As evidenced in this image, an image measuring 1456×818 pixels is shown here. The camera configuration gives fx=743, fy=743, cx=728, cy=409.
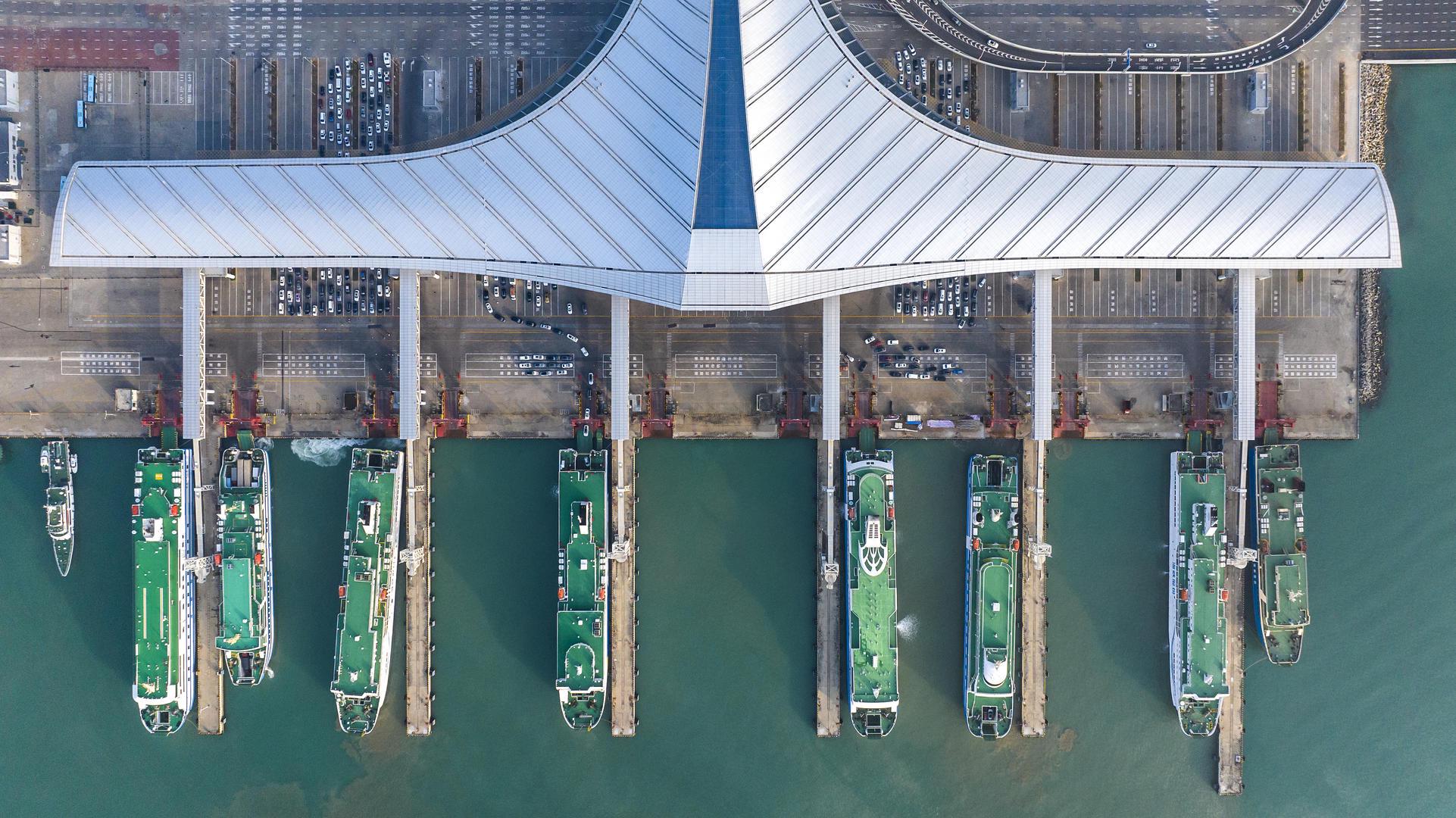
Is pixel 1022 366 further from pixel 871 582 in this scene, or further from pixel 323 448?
pixel 323 448

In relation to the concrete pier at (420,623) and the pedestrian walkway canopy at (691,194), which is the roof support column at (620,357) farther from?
the concrete pier at (420,623)

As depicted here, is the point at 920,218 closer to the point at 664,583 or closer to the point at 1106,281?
the point at 1106,281

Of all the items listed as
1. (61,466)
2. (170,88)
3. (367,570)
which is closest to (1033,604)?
(367,570)

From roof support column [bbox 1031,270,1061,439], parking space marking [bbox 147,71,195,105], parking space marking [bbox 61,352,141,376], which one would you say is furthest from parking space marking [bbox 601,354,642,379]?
parking space marking [bbox 147,71,195,105]

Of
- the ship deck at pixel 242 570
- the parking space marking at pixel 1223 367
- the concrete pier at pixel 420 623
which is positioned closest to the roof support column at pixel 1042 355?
the parking space marking at pixel 1223 367

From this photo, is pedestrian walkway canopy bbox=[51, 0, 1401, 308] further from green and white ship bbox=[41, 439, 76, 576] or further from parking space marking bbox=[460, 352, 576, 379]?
green and white ship bbox=[41, 439, 76, 576]
